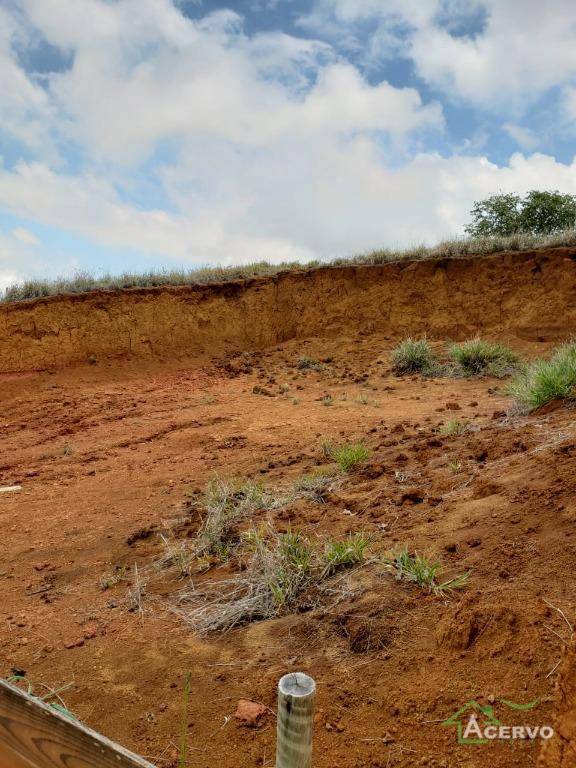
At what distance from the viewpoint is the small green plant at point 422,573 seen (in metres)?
2.79

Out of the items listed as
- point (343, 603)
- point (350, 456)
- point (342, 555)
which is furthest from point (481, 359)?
point (343, 603)

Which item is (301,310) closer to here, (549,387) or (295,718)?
(549,387)

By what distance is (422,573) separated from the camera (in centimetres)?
290

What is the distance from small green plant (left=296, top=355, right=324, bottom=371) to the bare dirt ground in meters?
5.45

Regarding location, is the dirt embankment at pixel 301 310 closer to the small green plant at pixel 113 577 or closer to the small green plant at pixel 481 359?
the small green plant at pixel 481 359

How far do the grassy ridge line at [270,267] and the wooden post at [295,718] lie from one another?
13366 mm

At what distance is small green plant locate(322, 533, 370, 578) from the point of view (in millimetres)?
3268

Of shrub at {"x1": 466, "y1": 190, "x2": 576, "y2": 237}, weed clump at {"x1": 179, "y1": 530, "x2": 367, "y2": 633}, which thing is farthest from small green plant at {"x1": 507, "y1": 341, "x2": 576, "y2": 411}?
shrub at {"x1": 466, "y1": 190, "x2": 576, "y2": 237}

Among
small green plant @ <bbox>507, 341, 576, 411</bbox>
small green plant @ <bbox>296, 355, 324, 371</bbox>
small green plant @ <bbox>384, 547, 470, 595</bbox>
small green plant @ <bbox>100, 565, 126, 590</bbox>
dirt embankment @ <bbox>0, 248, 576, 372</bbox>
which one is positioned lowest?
small green plant @ <bbox>100, 565, 126, 590</bbox>

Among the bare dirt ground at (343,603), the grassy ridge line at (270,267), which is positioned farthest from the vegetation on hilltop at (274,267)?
the bare dirt ground at (343,603)

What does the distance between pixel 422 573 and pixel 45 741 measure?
1.89 meters

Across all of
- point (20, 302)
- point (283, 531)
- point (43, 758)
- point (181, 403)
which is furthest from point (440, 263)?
point (43, 758)

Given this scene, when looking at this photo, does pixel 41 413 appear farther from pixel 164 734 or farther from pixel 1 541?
pixel 164 734

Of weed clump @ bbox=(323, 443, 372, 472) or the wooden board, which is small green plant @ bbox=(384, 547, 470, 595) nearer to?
the wooden board
